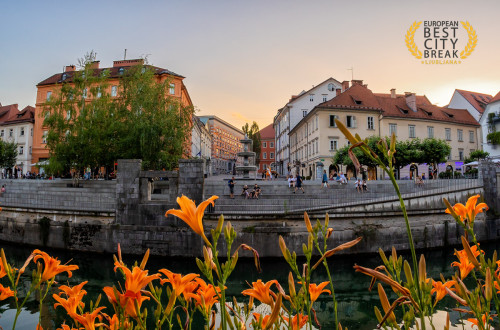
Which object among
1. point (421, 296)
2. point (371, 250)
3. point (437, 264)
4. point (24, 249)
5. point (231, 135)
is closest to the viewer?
point (421, 296)

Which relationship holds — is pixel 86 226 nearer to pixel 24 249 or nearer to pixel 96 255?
pixel 96 255

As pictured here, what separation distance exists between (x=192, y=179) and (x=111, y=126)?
36.7 ft

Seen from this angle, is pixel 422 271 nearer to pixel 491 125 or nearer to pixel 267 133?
pixel 491 125

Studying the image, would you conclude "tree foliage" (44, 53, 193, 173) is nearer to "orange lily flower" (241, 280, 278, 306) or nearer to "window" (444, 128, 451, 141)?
"orange lily flower" (241, 280, 278, 306)

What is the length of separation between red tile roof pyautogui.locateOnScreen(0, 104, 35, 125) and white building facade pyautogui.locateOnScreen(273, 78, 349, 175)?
133 feet

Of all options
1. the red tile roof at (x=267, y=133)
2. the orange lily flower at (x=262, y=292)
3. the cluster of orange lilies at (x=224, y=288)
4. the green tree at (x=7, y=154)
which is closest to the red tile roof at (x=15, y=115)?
the green tree at (x=7, y=154)

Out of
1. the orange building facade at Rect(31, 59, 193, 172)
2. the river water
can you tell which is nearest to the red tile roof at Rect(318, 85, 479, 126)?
the orange building facade at Rect(31, 59, 193, 172)

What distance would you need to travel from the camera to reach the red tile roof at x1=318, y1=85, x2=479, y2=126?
39812 mm

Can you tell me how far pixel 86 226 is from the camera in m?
15.5

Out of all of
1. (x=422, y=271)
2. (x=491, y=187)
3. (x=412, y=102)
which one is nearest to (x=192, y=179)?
(x=422, y=271)

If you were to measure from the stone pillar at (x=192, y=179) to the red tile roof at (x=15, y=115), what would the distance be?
4518 cm

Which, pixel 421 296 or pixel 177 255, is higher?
pixel 421 296

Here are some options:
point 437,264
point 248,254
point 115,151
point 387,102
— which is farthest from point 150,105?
point 387,102

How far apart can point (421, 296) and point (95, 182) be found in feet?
84.9
